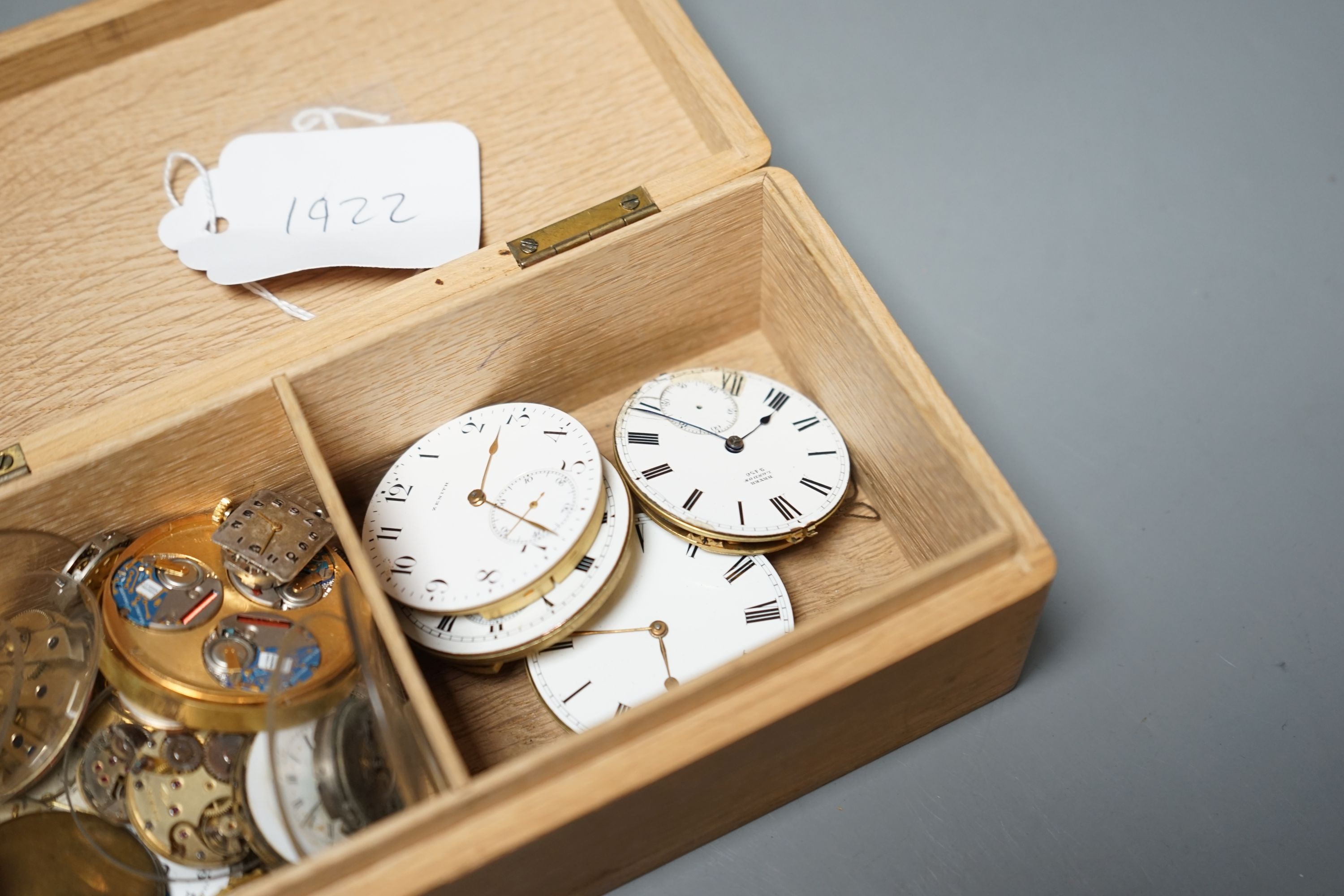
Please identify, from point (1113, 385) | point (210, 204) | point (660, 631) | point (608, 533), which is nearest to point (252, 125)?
point (210, 204)

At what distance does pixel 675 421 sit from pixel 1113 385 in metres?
0.73

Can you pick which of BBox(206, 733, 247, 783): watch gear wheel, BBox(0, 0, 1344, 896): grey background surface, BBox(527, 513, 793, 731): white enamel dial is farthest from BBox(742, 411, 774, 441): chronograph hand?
BBox(206, 733, 247, 783): watch gear wheel

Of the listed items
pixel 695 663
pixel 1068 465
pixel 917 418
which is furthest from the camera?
pixel 1068 465

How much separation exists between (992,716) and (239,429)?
107cm

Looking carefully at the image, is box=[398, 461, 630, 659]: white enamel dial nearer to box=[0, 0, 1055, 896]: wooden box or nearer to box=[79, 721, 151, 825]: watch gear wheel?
box=[0, 0, 1055, 896]: wooden box

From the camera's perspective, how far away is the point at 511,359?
1.77 m

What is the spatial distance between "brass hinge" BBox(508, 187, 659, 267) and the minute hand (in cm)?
24

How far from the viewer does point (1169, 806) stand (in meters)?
Answer: 1.65

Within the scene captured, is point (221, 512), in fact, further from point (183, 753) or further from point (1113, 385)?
point (1113, 385)

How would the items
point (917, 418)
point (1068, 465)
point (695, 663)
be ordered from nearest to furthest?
point (917, 418) < point (695, 663) < point (1068, 465)

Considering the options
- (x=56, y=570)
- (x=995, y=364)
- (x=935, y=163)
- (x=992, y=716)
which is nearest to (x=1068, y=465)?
(x=995, y=364)

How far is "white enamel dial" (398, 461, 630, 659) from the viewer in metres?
1.57

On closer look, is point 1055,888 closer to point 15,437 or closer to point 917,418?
point 917,418

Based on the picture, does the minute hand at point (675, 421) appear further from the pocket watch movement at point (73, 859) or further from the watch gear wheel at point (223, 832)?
the pocket watch movement at point (73, 859)
